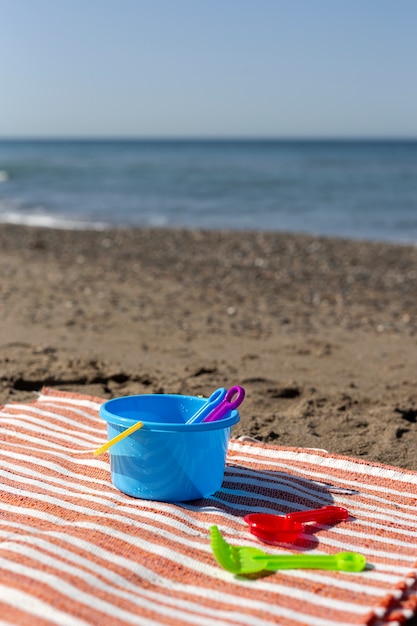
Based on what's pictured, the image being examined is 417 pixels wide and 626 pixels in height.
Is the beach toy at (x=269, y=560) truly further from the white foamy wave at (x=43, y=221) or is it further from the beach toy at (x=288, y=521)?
the white foamy wave at (x=43, y=221)

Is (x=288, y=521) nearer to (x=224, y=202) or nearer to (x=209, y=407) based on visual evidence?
(x=209, y=407)

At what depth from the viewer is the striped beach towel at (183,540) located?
7.48ft

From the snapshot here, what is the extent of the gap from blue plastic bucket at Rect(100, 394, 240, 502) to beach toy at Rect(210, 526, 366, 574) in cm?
47

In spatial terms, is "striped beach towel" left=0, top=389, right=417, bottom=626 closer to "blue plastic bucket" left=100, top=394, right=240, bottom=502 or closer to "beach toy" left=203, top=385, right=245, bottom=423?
"blue plastic bucket" left=100, top=394, right=240, bottom=502

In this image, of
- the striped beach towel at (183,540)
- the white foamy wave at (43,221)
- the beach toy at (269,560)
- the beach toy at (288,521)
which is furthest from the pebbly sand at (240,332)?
the white foamy wave at (43,221)

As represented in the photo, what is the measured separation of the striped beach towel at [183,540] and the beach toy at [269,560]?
3 cm

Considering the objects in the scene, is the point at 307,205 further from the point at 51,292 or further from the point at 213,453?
the point at 213,453

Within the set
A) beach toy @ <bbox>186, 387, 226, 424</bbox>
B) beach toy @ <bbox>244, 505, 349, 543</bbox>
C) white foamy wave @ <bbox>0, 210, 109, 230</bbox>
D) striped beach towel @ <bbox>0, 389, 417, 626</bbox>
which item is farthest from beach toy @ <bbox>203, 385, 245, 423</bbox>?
white foamy wave @ <bbox>0, 210, 109, 230</bbox>

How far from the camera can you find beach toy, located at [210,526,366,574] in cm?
Result: 254

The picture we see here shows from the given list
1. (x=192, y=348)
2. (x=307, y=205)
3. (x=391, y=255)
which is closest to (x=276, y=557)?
(x=192, y=348)

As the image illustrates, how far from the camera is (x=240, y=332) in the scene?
255 inches

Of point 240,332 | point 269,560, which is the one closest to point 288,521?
point 269,560

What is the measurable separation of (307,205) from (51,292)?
14.0m

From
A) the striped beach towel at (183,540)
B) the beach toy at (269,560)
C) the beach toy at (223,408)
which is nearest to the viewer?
the striped beach towel at (183,540)
